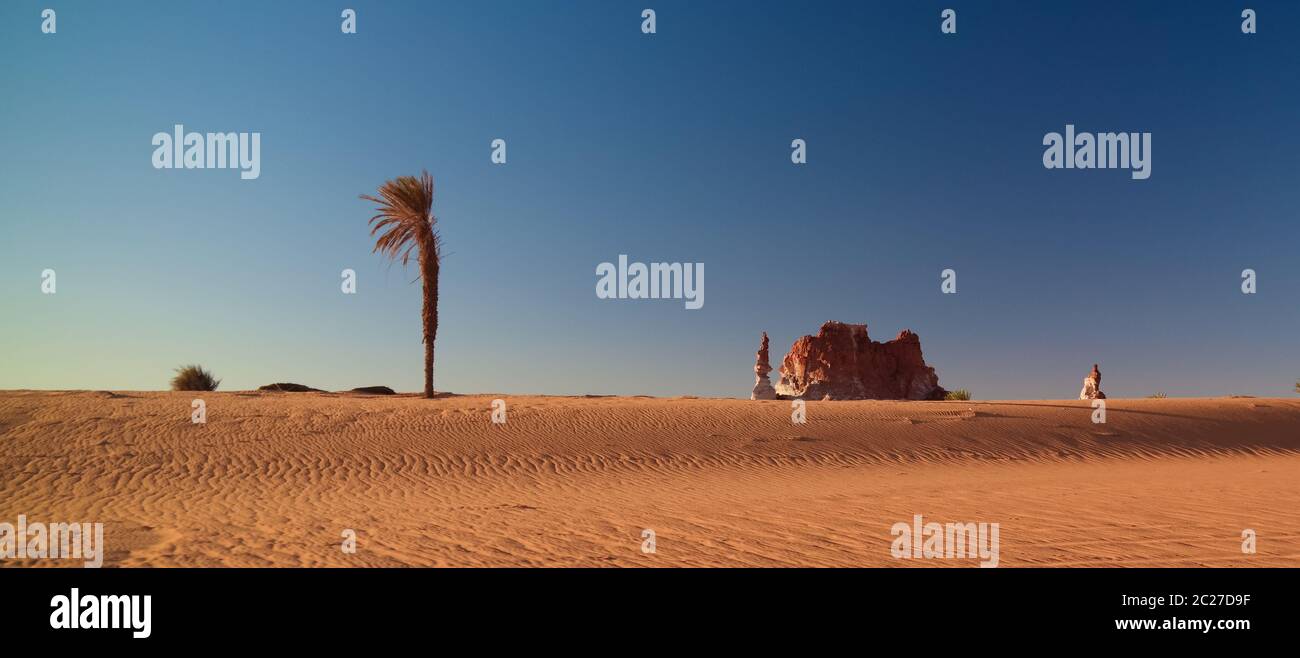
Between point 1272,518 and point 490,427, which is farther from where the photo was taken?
point 490,427

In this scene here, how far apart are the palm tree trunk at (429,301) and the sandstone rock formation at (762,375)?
23.8m

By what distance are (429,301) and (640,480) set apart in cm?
1668

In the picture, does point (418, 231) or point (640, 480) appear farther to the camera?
point (418, 231)

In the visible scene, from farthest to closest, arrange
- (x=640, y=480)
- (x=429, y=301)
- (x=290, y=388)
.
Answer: (x=290, y=388), (x=429, y=301), (x=640, y=480)

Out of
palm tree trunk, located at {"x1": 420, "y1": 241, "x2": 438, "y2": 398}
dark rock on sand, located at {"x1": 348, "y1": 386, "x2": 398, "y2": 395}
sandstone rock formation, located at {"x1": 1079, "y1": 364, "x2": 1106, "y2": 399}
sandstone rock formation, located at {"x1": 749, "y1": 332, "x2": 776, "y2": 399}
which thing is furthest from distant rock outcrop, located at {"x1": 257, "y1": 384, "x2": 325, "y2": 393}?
sandstone rock formation, located at {"x1": 1079, "y1": 364, "x2": 1106, "y2": 399}

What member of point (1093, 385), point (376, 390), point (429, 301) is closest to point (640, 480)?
point (429, 301)

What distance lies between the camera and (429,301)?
2839cm

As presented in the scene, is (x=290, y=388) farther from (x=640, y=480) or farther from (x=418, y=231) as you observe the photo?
(x=640, y=480)

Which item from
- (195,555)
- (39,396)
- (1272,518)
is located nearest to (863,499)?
(1272,518)
